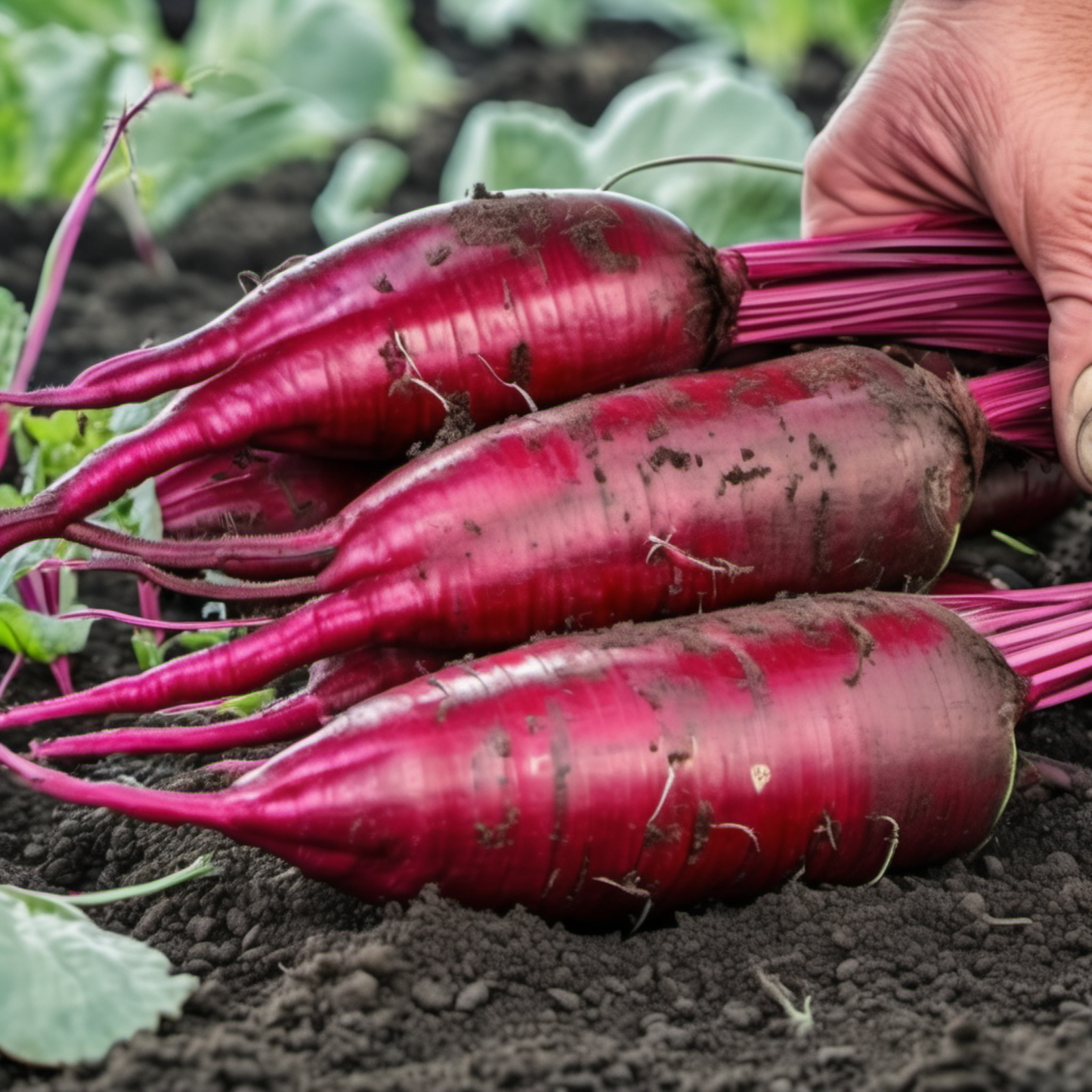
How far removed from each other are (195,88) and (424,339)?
1.54m

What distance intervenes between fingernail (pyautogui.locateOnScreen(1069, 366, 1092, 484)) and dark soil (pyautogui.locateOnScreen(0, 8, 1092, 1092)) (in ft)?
1.46

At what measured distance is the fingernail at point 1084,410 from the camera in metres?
1.90

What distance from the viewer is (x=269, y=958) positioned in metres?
1.55

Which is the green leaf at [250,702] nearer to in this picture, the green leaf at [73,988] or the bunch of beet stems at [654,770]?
the bunch of beet stems at [654,770]

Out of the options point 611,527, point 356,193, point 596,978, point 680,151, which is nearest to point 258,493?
point 611,527

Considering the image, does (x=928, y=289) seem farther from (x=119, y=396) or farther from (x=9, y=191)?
(x=9, y=191)

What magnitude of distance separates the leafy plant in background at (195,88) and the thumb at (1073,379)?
6.21 feet

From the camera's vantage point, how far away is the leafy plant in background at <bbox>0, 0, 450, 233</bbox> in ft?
12.1

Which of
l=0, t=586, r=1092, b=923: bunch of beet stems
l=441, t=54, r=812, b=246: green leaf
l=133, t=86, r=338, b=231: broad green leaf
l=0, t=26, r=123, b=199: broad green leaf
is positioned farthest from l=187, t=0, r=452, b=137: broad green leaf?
l=0, t=586, r=1092, b=923: bunch of beet stems

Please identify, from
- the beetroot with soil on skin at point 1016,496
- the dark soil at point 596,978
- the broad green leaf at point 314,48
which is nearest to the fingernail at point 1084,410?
the beetroot with soil on skin at point 1016,496

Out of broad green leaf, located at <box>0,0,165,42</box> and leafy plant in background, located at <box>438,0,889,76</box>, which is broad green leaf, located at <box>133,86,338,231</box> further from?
leafy plant in background, located at <box>438,0,889,76</box>

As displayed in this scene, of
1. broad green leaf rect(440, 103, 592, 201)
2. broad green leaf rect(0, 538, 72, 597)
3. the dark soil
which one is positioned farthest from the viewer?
broad green leaf rect(440, 103, 592, 201)

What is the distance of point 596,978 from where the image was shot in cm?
153

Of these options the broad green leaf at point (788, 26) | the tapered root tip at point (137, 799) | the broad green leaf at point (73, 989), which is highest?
the broad green leaf at point (788, 26)
